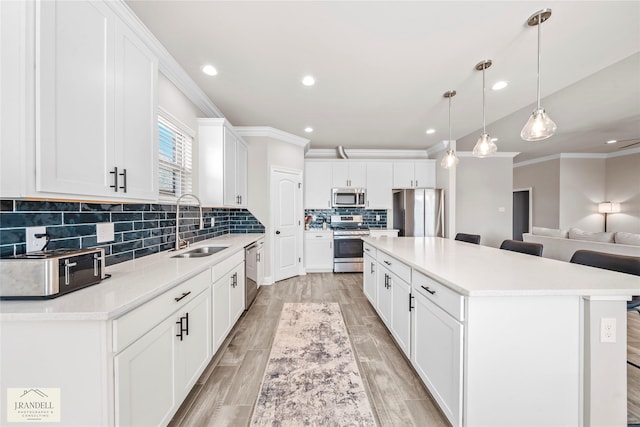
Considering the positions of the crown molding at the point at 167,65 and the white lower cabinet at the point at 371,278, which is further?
the white lower cabinet at the point at 371,278

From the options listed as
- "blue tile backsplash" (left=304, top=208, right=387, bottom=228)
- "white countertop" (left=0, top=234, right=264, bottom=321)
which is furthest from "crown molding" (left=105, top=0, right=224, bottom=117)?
"blue tile backsplash" (left=304, top=208, right=387, bottom=228)

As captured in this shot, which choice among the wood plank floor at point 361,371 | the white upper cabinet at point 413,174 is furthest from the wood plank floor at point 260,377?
the white upper cabinet at point 413,174

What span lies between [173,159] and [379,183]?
3.97 meters

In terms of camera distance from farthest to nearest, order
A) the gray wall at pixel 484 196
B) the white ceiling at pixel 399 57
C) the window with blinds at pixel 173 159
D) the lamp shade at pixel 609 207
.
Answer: the lamp shade at pixel 609 207, the gray wall at pixel 484 196, the window with blinds at pixel 173 159, the white ceiling at pixel 399 57

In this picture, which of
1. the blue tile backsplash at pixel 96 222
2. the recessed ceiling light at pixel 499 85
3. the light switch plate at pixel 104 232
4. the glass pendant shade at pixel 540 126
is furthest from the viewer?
the recessed ceiling light at pixel 499 85

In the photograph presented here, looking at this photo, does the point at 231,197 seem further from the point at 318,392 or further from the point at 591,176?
the point at 591,176

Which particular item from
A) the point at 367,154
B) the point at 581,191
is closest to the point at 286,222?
the point at 367,154

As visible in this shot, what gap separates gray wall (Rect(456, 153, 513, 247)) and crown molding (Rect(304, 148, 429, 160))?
1082 mm

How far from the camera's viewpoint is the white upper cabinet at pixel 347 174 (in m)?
5.27

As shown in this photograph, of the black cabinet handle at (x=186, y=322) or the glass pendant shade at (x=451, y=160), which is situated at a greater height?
the glass pendant shade at (x=451, y=160)

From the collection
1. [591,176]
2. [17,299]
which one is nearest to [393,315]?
[17,299]

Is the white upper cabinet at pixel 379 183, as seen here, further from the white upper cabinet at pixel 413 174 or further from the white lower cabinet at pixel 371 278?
the white lower cabinet at pixel 371 278

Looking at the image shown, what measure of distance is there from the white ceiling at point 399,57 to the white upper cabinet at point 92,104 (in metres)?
0.64

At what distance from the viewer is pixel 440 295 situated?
1435 millimetres
